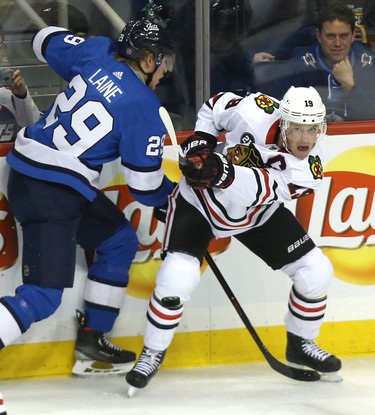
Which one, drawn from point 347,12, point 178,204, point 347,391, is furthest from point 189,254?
→ point 347,12

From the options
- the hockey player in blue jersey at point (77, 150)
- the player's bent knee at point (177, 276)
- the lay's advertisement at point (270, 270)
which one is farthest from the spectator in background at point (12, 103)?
the player's bent knee at point (177, 276)

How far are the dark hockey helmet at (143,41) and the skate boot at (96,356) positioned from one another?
939mm

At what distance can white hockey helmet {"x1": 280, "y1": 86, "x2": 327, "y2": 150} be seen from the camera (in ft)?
11.7

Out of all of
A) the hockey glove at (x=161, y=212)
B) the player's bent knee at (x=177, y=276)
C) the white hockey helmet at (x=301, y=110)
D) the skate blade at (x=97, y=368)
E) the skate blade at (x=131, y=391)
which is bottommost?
the skate blade at (x=97, y=368)

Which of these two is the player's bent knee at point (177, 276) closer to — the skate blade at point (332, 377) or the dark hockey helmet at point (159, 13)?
the skate blade at point (332, 377)

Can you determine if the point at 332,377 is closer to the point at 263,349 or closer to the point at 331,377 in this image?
the point at 331,377

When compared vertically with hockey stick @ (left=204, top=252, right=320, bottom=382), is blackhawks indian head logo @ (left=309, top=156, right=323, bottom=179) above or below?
above

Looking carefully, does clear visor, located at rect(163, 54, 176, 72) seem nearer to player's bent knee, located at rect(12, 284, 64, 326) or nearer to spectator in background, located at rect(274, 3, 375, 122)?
spectator in background, located at rect(274, 3, 375, 122)

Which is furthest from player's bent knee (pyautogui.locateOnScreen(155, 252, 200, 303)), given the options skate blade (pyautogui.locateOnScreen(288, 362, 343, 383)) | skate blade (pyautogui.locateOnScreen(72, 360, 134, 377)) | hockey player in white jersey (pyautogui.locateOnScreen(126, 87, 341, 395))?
skate blade (pyautogui.locateOnScreen(288, 362, 343, 383))

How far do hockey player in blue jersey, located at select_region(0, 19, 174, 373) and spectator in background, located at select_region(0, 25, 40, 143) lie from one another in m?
0.20

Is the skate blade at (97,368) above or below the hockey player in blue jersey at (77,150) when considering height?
below

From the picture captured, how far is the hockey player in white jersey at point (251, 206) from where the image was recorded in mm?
3580

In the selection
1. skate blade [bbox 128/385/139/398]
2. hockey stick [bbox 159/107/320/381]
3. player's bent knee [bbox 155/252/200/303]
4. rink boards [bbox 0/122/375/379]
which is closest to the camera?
player's bent knee [bbox 155/252/200/303]

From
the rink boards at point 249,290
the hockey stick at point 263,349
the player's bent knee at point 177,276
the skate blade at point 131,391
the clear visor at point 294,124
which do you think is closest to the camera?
the clear visor at point 294,124
